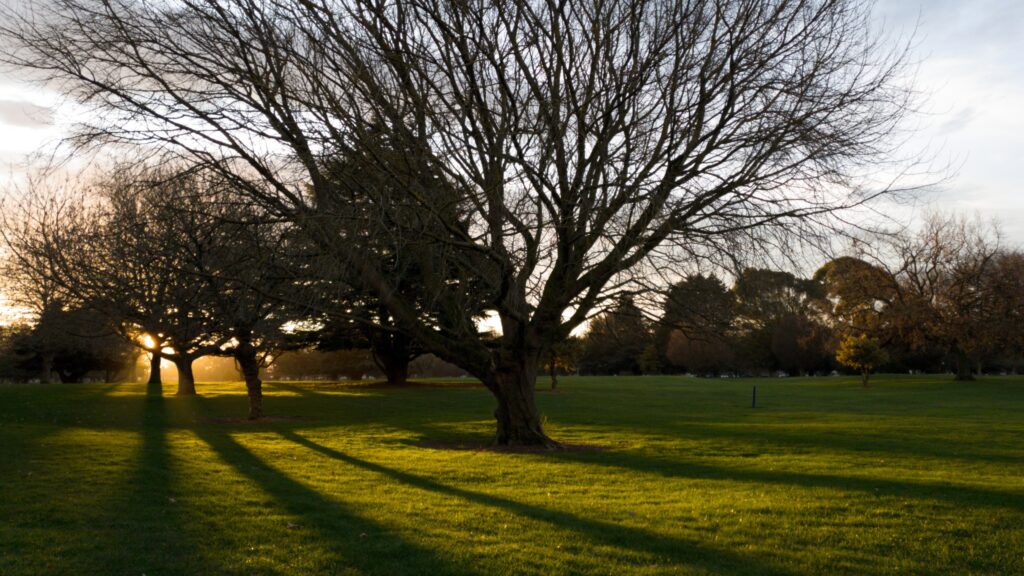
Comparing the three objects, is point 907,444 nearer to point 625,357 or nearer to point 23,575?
point 23,575

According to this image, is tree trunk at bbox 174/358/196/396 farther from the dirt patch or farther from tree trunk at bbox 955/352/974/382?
tree trunk at bbox 955/352/974/382

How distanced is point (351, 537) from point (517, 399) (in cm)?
861

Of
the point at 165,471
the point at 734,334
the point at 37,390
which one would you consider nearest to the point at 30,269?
the point at 37,390

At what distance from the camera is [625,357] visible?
86688 mm

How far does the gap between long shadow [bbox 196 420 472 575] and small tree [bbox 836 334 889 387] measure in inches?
1945

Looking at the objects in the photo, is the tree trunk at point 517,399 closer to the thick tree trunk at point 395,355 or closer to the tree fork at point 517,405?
the tree fork at point 517,405

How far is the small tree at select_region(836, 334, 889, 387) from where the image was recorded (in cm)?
5384

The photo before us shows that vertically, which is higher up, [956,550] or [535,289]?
[535,289]

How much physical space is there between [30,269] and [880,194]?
28.1 meters

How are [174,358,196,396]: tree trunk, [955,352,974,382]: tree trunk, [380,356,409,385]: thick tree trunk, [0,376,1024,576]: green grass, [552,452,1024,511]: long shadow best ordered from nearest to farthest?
[0,376,1024,576]: green grass
[552,452,1024,511]: long shadow
[174,358,196,396]: tree trunk
[380,356,409,385]: thick tree trunk
[955,352,974,382]: tree trunk

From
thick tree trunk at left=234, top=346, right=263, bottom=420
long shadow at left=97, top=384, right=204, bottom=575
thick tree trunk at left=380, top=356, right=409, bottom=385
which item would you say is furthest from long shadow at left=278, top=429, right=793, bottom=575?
thick tree trunk at left=380, top=356, right=409, bottom=385

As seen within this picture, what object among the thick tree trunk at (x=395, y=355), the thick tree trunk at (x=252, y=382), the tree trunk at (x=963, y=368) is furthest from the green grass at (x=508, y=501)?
the tree trunk at (x=963, y=368)

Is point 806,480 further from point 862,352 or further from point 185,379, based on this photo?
point 862,352

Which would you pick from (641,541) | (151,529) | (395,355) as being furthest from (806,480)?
(395,355)
